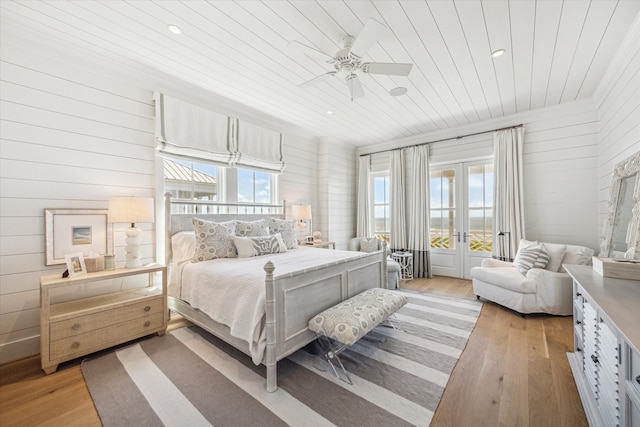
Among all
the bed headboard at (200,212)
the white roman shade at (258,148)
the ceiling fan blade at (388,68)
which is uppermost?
the ceiling fan blade at (388,68)

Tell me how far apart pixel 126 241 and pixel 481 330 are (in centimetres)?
375

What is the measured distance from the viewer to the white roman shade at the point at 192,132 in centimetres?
297

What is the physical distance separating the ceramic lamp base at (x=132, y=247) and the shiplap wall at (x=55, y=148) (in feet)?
1.02

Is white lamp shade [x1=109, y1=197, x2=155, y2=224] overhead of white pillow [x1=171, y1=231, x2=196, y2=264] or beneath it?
overhead

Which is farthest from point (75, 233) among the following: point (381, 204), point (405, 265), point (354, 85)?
point (381, 204)

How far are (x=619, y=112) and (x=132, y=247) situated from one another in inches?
202

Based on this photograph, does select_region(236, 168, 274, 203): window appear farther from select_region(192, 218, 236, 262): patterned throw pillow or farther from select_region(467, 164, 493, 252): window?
select_region(467, 164, 493, 252): window

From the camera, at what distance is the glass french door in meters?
4.47

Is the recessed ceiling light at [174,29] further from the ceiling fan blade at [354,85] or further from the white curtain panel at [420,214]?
the white curtain panel at [420,214]

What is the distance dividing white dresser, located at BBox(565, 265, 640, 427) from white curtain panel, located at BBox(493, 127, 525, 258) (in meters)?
2.13

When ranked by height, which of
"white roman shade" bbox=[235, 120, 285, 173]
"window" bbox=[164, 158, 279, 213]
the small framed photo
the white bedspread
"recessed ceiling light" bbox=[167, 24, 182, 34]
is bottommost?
the white bedspread

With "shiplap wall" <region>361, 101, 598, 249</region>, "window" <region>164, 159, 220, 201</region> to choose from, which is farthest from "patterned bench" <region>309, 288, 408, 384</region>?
"shiplap wall" <region>361, 101, 598, 249</region>

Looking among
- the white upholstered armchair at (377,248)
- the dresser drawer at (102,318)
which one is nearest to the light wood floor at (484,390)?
the dresser drawer at (102,318)

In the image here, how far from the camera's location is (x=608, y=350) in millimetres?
1317
